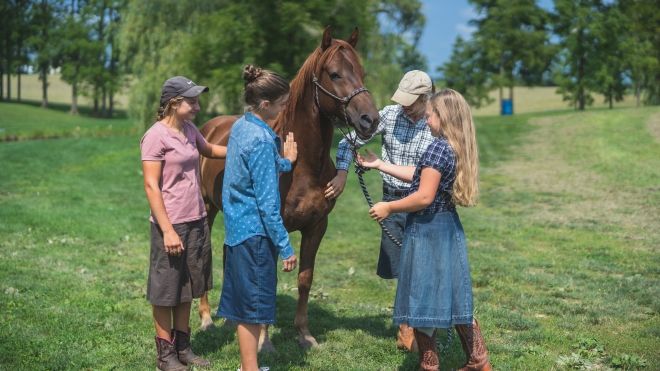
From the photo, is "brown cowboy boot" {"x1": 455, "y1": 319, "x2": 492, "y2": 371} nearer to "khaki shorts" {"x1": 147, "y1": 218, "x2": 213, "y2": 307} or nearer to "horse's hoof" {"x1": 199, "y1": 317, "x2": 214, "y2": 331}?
"khaki shorts" {"x1": 147, "y1": 218, "x2": 213, "y2": 307}

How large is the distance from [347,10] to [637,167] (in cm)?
1343

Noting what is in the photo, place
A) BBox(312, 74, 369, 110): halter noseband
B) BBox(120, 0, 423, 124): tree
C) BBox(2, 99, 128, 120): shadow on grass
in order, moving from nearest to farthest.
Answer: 1. BBox(312, 74, 369, 110): halter noseband
2. BBox(120, 0, 423, 124): tree
3. BBox(2, 99, 128, 120): shadow on grass

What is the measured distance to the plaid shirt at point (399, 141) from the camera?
562 centimetres

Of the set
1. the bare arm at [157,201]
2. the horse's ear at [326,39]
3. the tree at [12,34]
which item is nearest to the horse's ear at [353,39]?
Answer: the horse's ear at [326,39]

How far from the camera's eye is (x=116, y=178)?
20438 mm

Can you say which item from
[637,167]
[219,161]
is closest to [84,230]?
[219,161]

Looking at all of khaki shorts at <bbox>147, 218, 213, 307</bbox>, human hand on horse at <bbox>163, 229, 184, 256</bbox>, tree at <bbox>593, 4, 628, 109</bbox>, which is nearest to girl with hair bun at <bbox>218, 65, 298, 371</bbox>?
human hand on horse at <bbox>163, 229, 184, 256</bbox>

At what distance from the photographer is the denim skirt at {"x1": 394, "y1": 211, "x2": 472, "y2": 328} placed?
174 inches

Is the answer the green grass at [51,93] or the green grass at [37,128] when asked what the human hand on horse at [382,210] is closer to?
the green grass at [37,128]

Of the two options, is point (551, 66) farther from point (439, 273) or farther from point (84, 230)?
point (439, 273)

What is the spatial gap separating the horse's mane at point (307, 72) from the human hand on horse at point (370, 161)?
0.75 metres

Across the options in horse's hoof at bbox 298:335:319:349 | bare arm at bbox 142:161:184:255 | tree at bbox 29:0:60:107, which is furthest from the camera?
tree at bbox 29:0:60:107

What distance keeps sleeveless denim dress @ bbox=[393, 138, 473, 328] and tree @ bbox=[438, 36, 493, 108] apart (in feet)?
173

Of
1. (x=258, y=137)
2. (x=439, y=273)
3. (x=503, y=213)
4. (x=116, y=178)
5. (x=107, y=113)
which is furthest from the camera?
(x=107, y=113)
